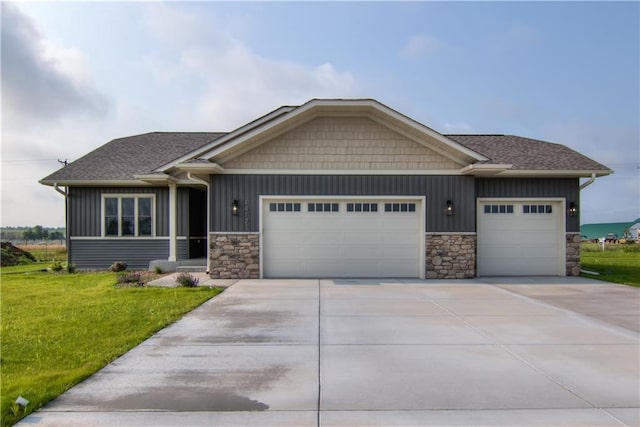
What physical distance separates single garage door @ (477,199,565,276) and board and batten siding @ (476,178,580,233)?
0.23 m

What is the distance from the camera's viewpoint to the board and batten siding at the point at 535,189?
1257 centimetres

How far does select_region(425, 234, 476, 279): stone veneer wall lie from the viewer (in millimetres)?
11953

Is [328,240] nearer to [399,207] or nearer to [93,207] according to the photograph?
[399,207]

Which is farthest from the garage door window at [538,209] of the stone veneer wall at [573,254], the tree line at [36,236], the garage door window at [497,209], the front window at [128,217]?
the tree line at [36,236]

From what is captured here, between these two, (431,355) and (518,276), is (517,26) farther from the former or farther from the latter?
(431,355)

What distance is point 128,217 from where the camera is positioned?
1460cm

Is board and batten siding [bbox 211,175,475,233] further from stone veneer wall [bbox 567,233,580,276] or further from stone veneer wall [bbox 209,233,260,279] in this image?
stone veneer wall [bbox 567,233,580,276]

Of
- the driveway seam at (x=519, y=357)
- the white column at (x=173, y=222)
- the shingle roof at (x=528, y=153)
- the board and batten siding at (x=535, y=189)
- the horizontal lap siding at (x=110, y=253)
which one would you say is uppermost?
the shingle roof at (x=528, y=153)

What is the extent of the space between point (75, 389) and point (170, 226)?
10.8m

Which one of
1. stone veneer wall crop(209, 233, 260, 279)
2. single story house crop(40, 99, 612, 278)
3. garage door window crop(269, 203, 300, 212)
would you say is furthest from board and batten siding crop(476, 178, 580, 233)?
stone veneer wall crop(209, 233, 260, 279)

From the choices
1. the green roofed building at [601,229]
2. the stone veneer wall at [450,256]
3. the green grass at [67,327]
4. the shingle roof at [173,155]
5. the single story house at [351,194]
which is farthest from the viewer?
the green roofed building at [601,229]

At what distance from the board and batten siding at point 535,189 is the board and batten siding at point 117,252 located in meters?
10.4

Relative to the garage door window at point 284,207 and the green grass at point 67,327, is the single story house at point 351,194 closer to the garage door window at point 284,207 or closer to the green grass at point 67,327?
the garage door window at point 284,207

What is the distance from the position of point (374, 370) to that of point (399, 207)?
319 inches
